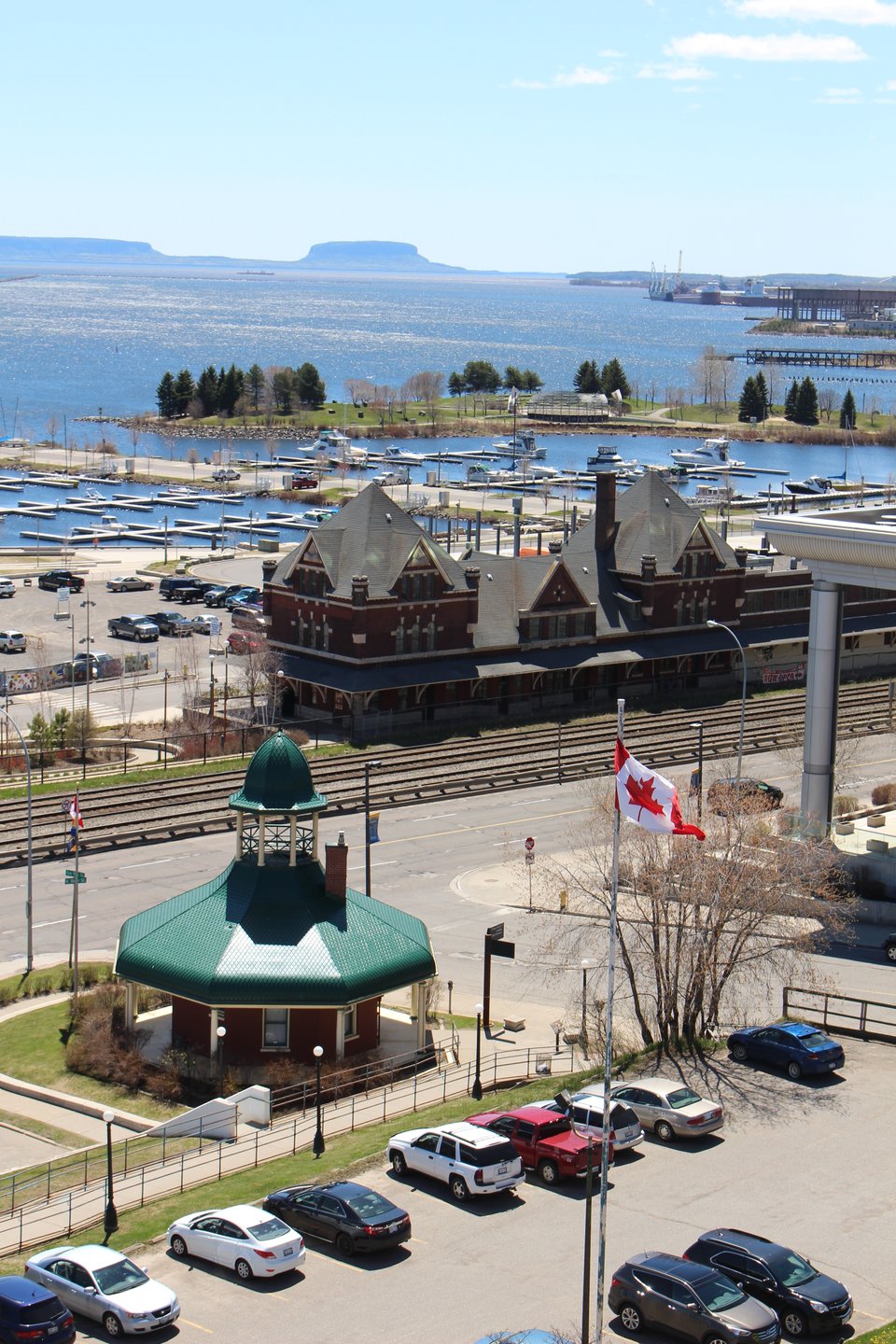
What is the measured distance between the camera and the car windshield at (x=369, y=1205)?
97.6 ft

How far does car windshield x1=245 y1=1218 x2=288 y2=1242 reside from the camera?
94.6 ft

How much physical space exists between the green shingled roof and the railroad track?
15030 millimetres

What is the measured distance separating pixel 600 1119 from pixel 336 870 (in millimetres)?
10499

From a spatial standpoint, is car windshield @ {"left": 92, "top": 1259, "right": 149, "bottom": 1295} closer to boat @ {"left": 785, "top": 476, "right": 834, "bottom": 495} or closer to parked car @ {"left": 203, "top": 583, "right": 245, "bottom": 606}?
parked car @ {"left": 203, "top": 583, "right": 245, "bottom": 606}

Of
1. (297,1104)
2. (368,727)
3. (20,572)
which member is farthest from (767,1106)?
(20,572)

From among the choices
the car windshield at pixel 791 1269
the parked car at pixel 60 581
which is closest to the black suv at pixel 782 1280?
the car windshield at pixel 791 1269

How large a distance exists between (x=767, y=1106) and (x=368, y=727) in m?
42.3

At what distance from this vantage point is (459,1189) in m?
32.0

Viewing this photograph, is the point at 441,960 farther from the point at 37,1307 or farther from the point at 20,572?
the point at 20,572

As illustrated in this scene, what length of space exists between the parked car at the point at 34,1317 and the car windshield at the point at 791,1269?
415 inches

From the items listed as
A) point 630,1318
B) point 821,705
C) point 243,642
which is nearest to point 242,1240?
point 630,1318

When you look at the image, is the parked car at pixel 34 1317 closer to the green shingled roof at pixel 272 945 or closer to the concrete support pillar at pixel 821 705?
the green shingled roof at pixel 272 945

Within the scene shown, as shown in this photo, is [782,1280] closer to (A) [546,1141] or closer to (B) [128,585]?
(A) [546,1141]

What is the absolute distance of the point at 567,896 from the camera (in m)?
57.0
